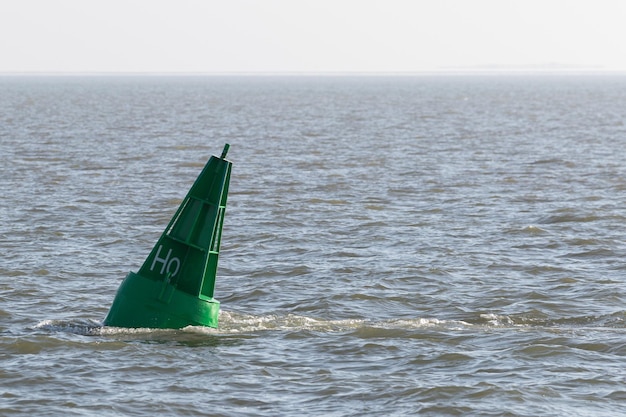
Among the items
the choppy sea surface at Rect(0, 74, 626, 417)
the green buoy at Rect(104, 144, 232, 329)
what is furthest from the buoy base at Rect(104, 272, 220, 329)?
the choppy sea surface at Rect(0, 74, 626, 417)

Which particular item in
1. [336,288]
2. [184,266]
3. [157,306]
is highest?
[184,266]

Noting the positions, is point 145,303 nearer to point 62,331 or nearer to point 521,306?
point 62,331

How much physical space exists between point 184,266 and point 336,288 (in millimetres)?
5365

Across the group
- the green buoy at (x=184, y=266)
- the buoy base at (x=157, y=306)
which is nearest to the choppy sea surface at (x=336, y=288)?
the buoy base at (x=157, y=306)

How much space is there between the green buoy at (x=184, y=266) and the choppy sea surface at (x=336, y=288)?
1.07ft

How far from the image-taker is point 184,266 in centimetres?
1549

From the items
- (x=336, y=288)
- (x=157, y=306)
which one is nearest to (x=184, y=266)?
(x=157, y=306)

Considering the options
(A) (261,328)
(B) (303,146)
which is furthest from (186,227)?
(B) (303,146)

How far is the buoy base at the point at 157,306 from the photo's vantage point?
15547 millimetres

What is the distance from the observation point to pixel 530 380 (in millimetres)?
14023

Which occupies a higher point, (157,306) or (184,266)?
(184,266)

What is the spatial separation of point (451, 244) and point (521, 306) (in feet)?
20.3

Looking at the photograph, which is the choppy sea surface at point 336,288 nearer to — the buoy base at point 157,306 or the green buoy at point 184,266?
the buoy base at point 157,306

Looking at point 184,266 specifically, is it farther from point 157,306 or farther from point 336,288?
point 336,288
